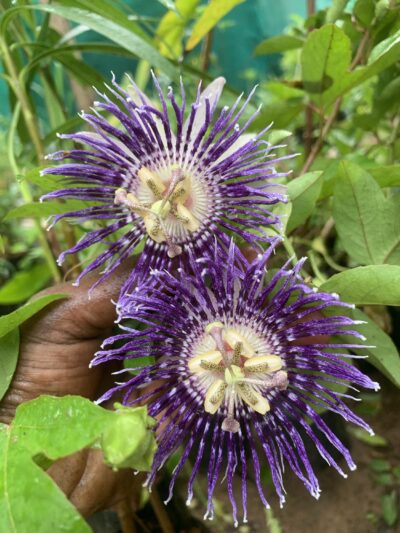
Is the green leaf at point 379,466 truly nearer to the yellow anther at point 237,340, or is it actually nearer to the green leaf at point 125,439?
the yellow anther at point 237,340

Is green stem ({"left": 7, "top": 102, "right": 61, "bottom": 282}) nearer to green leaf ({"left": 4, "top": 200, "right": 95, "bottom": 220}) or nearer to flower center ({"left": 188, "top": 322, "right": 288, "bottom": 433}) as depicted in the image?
green leaf ({"left": 4, "top": 200, "right": 95, "bottom": 220})

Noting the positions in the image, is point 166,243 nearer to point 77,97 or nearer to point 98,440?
point 98,440

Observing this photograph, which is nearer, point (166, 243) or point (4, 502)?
point (4, 502)

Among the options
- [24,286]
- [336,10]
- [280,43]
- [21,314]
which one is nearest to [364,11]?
[336,10]

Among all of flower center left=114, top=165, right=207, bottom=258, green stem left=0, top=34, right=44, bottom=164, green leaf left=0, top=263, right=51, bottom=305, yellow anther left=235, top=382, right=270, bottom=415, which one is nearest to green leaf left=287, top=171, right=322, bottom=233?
flower center left=114, top=165, right=207, bottom=258

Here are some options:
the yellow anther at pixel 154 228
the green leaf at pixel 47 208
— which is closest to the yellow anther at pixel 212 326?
the yellow anther at pixel 154 228

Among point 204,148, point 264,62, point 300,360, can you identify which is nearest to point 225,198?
point 204,148

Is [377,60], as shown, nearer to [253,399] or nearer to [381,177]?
[381,177]
